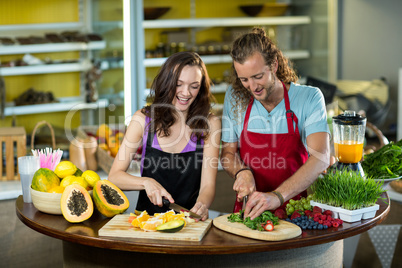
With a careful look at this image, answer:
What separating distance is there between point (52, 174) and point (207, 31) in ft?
14.8

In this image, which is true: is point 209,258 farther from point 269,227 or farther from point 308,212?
point 308,212

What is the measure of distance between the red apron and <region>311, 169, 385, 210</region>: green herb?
352 millimetres

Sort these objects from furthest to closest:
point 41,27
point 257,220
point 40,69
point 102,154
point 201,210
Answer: point 41,27
point 40,69
point 102,154
point 201,210
point 257,220

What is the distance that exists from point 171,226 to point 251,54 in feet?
2.89

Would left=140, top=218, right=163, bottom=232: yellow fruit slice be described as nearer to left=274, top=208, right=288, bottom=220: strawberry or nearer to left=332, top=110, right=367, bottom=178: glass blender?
left=274, top=208, right=288, bottom=220: strawberry

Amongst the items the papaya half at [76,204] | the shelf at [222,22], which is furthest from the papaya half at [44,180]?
the shelf at [222,22]

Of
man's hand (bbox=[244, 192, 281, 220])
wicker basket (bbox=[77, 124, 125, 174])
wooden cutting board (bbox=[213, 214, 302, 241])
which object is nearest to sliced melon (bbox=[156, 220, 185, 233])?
wooden cutting board (bbox=[213, 214, 302, 241])

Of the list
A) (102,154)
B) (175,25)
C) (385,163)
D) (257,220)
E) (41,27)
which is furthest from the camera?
(175,25)

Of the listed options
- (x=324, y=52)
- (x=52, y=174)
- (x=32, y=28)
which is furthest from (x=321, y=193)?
(x=324, y=52)

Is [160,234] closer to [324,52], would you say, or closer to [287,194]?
[287,194]

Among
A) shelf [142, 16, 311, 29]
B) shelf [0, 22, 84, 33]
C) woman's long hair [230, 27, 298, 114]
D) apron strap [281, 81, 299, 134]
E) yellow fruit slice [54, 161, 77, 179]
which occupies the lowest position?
yellow fruit slice [54, 161, 77, 179]

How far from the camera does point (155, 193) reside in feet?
7.66

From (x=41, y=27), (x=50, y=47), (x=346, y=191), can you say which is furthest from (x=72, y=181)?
(x=41, y=27)

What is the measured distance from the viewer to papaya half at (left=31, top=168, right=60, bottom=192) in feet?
7.54
